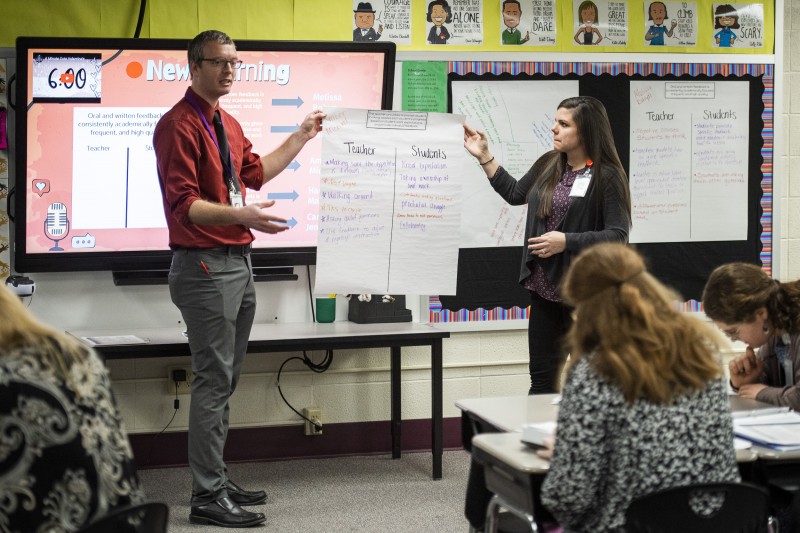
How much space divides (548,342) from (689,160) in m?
1.90

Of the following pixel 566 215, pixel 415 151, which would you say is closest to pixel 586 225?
pixel 566 215

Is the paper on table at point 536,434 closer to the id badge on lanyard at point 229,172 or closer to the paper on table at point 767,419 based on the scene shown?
the paper on table at point 767,419

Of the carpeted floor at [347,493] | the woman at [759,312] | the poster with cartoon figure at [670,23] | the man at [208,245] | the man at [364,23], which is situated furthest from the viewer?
the poster with cartoon figure at [670,23]

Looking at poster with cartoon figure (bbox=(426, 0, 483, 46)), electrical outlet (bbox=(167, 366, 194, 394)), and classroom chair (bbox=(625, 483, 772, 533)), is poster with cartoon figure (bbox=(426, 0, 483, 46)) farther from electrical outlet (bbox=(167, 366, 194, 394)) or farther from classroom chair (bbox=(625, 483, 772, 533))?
classroom chair (bbox=(625, 483, 772, 533))

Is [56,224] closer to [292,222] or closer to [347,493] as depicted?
[292,222]

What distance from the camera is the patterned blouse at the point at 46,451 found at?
1594 millimetres

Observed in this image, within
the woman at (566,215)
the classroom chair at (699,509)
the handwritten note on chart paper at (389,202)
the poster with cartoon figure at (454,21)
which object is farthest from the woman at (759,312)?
the poster with cartoon figure at (454,21)

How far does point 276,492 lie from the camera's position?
418 centimetres

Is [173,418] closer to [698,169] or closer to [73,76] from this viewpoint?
[73,76]

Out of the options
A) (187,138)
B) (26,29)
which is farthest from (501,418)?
(26,29)

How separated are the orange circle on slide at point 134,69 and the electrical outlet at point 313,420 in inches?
69.4

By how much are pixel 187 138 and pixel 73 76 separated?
3.40 feet

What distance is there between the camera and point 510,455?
217 centimetres

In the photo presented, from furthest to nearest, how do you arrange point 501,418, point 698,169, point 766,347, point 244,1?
point 698,169 < point 244,1 < point 766,347 < point 501,418
